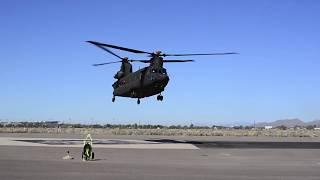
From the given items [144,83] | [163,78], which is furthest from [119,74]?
[163,78]

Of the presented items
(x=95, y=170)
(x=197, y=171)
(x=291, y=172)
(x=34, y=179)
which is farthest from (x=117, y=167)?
(x=291, y=172)

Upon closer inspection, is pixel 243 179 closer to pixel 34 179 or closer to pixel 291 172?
pixel 291 172

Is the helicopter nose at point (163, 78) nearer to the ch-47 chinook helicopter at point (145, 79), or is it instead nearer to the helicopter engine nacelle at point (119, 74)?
the ch-47 chinook helicopter at point (145, 79)

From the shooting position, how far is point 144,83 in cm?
5134

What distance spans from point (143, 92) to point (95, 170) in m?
30.0

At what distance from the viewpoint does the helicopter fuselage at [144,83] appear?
5003 centimetres

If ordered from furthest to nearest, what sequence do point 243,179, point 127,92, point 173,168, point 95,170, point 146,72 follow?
point 127,92 → point 146,72 → point 173,168 → point 95,170 → point 243,179

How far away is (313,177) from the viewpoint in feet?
70.4

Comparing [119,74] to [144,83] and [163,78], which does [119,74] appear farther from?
[163,78]

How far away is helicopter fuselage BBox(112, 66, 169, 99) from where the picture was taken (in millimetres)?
50031

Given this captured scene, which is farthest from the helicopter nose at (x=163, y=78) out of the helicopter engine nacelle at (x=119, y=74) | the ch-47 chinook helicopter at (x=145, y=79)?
the helicopter engine nacelle at (x=119, y=74)

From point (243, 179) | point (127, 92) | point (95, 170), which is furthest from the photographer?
point (127, 92)

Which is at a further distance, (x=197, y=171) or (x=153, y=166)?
(x=153, y=166)

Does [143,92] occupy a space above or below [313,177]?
above
